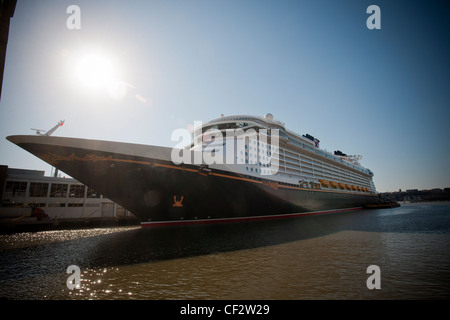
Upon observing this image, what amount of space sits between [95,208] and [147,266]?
29.6 meters

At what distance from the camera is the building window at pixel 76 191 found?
30.7 m

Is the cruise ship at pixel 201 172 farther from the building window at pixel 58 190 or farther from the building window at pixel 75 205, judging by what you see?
the building window at pixel 58 190

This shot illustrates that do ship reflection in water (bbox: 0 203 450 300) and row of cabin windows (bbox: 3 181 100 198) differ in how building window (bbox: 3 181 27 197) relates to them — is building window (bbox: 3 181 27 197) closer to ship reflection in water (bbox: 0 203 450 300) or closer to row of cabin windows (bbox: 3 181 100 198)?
row of cabin windows (bbox: 3 181 100 198)

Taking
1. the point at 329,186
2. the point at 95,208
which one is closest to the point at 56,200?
the point at 95,208

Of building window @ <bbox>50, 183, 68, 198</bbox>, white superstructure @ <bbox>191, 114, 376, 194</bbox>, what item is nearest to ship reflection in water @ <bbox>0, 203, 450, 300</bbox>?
white superstructure @ <bbox>191, 114, 376, 194</bbox>

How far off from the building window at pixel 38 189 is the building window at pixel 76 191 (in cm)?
305

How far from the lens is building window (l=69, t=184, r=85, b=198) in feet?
101

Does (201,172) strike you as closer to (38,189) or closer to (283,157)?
(283,157)

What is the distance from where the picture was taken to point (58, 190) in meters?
30.3

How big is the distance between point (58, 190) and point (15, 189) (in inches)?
179

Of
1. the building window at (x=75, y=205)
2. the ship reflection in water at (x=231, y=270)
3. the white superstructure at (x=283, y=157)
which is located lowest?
the ship reflection in water at (x=231, y=270)

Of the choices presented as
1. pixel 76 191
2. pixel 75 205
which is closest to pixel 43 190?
pixel 76 191

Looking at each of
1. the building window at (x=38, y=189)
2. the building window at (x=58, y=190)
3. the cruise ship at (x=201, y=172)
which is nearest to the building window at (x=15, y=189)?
the building window at (x=38, y=189)
